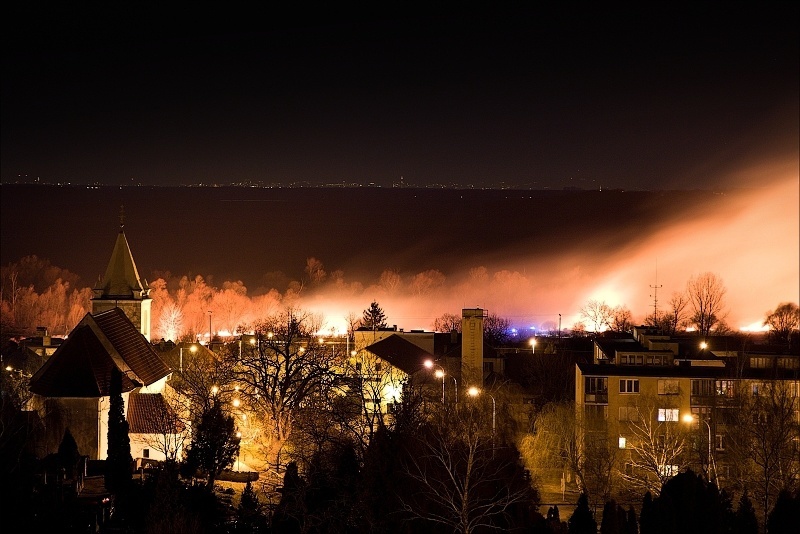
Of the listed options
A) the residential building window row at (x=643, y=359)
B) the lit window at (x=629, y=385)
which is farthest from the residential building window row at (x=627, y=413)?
the residential building window row at (x=643, y=359)

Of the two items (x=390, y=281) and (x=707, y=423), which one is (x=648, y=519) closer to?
(x=707, y=423)

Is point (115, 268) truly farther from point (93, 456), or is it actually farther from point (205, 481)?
point (205, 481)

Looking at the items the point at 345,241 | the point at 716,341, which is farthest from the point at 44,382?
the point at 345,241

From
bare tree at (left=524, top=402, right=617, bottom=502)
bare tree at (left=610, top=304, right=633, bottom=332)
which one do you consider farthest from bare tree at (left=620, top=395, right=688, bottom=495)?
bare tree at (left=610, top=304, right=633, bottom=332)

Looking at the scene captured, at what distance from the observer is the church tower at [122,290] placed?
2121 inches

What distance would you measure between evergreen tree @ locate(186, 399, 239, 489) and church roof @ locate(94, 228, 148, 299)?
17.4m

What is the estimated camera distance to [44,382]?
42781 mm

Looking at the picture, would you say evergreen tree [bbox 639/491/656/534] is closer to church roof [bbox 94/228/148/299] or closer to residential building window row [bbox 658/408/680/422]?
residential building window row [bbox 658/408/680/422]

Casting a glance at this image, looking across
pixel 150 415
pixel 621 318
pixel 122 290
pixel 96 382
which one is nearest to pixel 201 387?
pixel 150 415

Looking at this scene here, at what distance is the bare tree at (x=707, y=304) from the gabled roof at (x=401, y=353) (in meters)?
25.5

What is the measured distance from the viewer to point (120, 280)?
54.2 m

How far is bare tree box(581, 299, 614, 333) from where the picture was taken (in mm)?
92500

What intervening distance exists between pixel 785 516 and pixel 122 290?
116 feet

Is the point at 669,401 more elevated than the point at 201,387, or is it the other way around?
the point at 201,387
